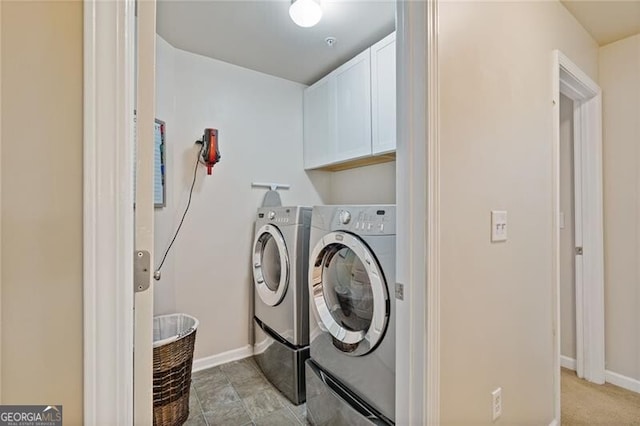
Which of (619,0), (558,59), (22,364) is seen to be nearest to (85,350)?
(22,364)

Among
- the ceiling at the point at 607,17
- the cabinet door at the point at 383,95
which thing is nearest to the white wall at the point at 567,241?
the ceiling at the point at 607,17

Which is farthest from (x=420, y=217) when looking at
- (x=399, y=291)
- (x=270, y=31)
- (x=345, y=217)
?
(x=270, y=31)

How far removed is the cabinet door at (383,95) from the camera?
1960 mm

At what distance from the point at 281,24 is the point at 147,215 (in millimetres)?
1740

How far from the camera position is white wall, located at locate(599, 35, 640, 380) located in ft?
6.56

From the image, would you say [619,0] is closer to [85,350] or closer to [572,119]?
[572,119]

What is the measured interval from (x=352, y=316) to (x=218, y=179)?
148cm

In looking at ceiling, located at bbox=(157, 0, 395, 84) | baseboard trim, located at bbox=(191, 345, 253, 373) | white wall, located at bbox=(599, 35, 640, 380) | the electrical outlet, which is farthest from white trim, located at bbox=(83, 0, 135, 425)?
white wall, located at bbox=(599, 35, 640, 380)

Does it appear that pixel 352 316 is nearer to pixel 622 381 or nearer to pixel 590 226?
pixel 590 226

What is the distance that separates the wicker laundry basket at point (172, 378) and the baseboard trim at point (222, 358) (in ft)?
1.76

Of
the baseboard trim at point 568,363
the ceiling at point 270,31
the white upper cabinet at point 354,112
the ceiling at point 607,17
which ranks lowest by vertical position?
the baseboard trim at point 568,363

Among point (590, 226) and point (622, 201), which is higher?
point (622, 201)

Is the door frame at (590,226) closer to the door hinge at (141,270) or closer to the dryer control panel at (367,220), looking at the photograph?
the dryer control panel at (367,220)

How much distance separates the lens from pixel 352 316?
154cm
